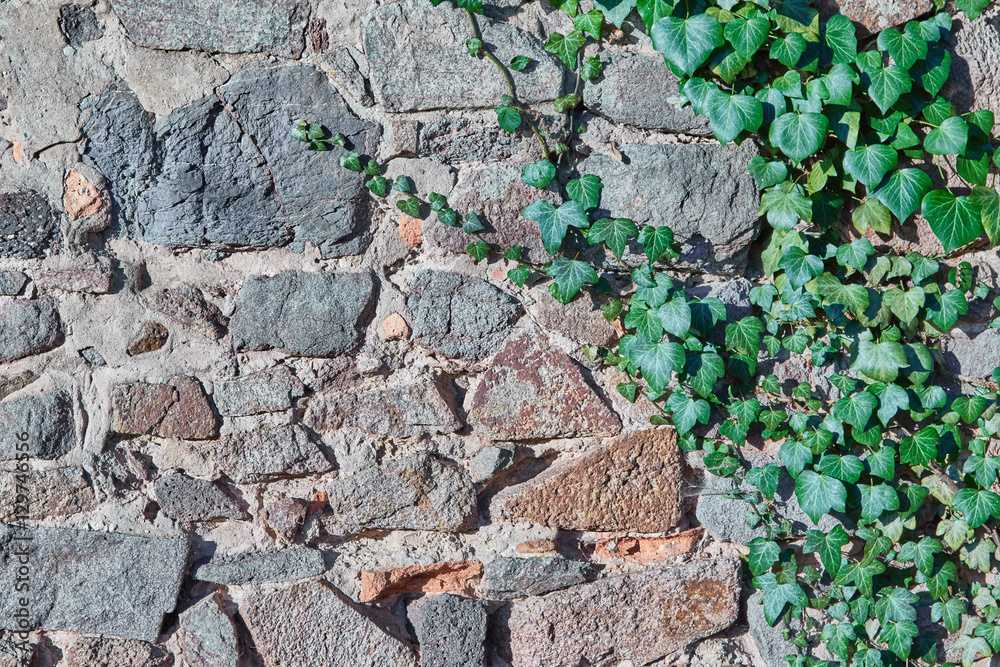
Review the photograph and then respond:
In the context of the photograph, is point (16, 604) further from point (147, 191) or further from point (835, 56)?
point (835, 56)

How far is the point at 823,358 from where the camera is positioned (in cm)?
150

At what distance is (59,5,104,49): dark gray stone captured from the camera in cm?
153

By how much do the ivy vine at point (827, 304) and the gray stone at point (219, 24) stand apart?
0.21m

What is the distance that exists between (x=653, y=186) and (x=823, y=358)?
0.53 m

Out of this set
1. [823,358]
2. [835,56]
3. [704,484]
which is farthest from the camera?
[704,484]

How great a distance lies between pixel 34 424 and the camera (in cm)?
159

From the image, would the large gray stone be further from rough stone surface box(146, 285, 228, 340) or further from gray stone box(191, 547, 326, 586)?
gray stone box(191, 547, 326, 586)

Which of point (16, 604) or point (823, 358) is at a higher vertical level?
point (823, 358)

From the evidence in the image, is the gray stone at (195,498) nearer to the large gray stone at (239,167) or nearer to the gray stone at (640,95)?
the large gray stone at (239,167)

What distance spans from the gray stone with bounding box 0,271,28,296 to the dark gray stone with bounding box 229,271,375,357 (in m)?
0.52

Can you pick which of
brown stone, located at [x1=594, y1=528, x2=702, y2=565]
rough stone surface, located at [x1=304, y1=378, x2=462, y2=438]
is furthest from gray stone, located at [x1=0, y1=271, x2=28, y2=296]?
brown stone, located at [x1=594, y1=528, x2=702, y2=565]

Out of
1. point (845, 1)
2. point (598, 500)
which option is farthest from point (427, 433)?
point (845, 1)

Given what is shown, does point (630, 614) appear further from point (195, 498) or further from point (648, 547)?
point (195, 498)

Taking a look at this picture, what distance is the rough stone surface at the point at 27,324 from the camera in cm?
159
